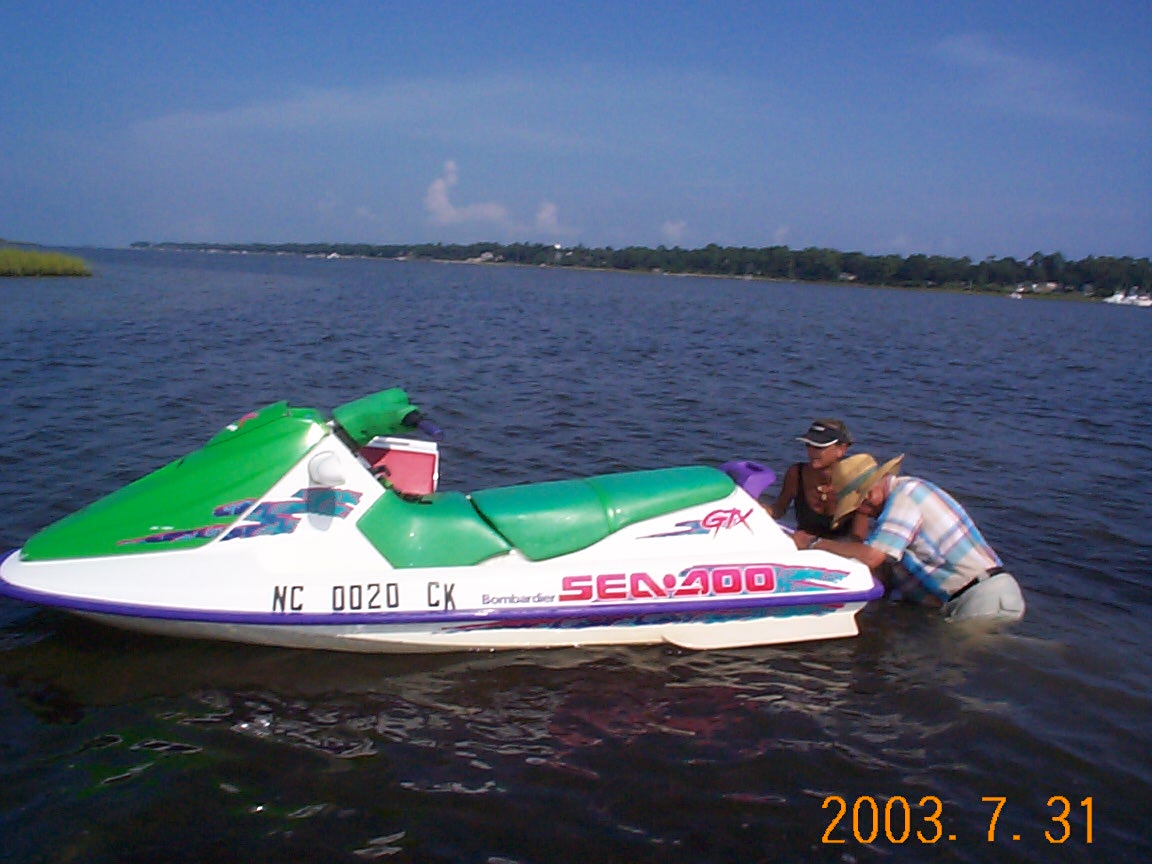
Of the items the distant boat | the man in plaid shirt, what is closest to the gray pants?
the man in plaid shirt

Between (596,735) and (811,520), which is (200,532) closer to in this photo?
(596,735)

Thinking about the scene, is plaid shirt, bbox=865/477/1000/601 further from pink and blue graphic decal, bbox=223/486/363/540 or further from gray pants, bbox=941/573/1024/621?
pink and blue graphic decal, bbox=223/486/363/540

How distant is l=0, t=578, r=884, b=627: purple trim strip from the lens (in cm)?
419

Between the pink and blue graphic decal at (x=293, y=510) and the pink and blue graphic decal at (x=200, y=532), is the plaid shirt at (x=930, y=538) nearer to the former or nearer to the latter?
the pink and blue graphic decal at (x=293, y=510)

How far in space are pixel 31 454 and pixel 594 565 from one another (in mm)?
6551

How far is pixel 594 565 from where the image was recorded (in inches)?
185

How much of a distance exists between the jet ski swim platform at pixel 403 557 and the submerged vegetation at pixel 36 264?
3310 centimetres

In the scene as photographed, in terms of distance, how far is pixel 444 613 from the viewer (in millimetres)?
4508

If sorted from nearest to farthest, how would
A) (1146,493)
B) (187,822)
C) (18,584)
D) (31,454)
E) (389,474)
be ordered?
1. (187,822)
2. (18,584)
3. (389,474)
4. (31,454)
5. (1146,493)

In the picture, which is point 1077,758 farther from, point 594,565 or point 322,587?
point 322,587

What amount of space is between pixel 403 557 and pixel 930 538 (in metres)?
3.34

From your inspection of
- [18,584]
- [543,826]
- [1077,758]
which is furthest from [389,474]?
[1077,758]

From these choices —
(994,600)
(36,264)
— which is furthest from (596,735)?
(36,264)

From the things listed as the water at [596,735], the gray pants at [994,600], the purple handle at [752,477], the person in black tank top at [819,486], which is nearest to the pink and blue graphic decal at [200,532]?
the water at [596,735]
